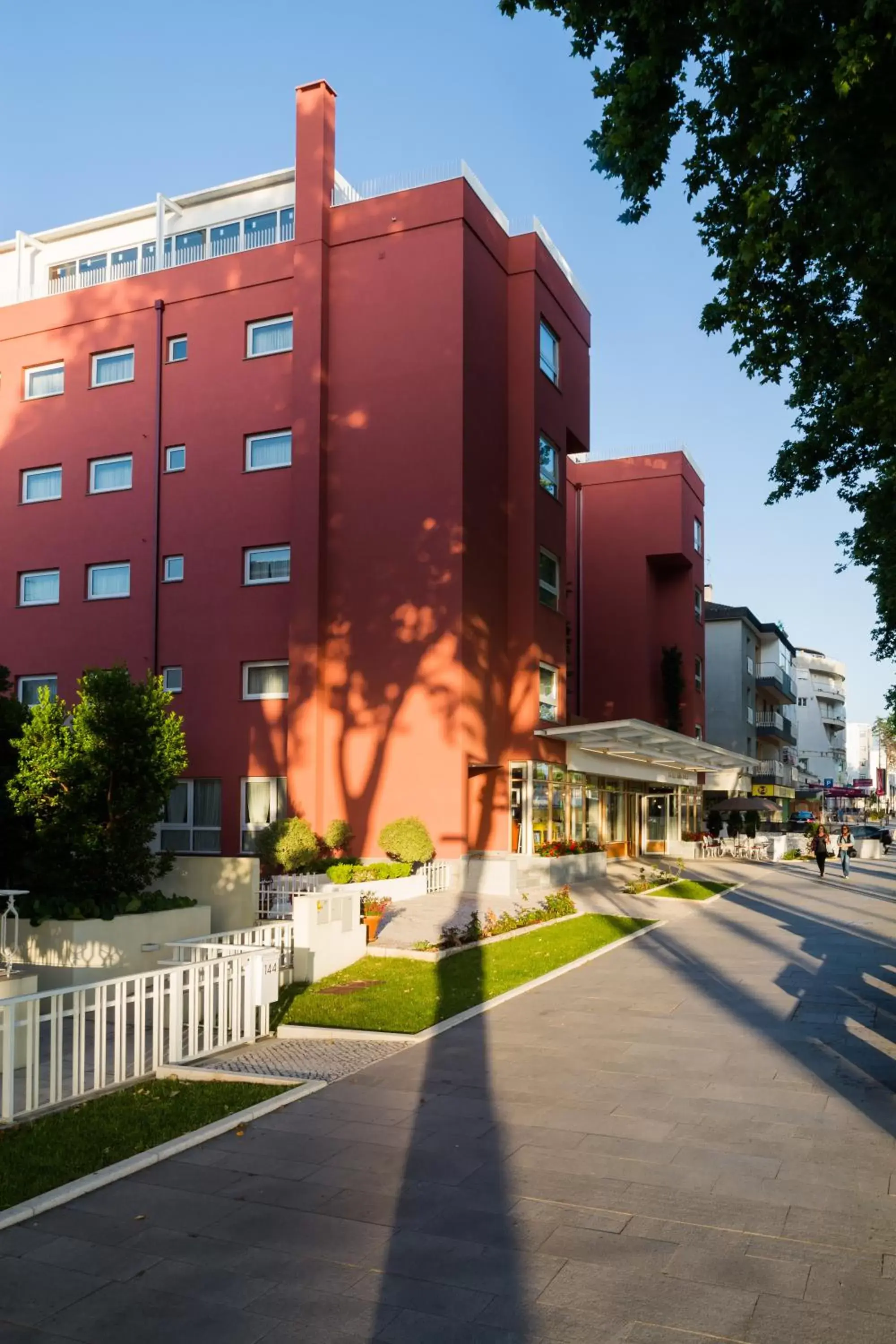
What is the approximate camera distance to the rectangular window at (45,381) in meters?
31.2

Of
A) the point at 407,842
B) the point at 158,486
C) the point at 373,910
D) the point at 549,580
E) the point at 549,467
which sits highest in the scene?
the point at 549,467

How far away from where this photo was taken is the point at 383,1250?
5371mm

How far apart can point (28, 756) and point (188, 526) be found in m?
15.8

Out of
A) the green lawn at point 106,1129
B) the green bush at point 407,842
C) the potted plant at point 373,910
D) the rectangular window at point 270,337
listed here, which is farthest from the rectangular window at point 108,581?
the green lawn at point 106,1129

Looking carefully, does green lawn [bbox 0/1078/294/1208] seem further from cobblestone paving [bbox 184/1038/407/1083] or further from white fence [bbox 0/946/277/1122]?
cobblestone paving [bbox 184/1038/407/1083]

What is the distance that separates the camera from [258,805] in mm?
27359

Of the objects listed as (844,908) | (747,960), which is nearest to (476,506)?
(844,908)

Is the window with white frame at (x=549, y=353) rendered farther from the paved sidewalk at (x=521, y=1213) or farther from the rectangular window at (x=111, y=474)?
the paved sidewalk at (x=521, y=1213)

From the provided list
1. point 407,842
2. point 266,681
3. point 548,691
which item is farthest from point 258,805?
point 548,691

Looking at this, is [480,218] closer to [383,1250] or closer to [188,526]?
[188,526]

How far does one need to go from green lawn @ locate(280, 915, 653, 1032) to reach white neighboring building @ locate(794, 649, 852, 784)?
9447cm

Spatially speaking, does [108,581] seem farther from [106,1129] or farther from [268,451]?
[106,1129]

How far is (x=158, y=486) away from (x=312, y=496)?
16.4 feet

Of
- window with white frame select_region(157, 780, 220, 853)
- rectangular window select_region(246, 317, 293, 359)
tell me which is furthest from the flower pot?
rectangular window select_region(246, 317, 293, 359)
